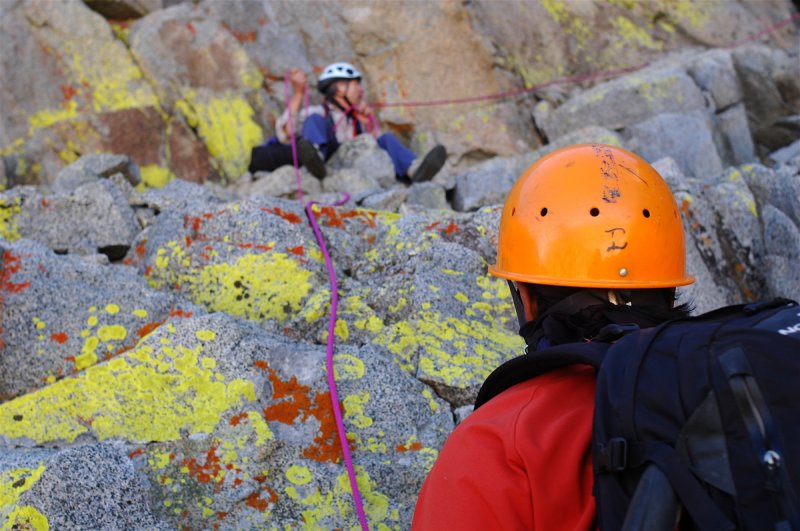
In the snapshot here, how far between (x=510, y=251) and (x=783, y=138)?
1036 centimetres

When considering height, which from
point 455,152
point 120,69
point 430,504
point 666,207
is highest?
point 666,207

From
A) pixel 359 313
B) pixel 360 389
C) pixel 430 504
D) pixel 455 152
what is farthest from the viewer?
pixel 455 152

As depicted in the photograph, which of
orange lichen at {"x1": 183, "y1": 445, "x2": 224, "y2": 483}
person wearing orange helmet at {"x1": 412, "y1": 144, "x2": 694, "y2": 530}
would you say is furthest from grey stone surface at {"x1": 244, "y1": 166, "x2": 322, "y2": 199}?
person wearing orange helmet at {"x1": 412, "y1": 144, "x2": 694, "y2": 530}

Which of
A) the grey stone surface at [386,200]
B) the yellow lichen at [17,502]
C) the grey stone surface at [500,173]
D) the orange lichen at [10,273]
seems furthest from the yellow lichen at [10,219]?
the grey stone surface at [500,173]

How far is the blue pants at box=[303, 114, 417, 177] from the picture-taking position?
10.2 meters

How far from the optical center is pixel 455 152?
11602 millimetres

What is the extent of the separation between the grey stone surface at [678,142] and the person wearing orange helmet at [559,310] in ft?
25.6

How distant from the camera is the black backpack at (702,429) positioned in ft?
6.07

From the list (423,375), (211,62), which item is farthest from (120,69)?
(423,375)

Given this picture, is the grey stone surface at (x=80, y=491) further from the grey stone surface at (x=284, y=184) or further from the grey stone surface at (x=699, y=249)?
the grey stone surface at (x=284, y=184)

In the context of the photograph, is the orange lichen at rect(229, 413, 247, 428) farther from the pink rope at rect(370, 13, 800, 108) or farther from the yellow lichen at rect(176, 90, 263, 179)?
the pink rope at rect(370, 13, 800, 108)

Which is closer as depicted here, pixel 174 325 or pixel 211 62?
pixel 174 325

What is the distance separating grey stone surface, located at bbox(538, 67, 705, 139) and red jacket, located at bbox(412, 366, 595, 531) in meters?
9.34

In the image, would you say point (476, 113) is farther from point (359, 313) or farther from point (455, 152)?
point (359, 313)
